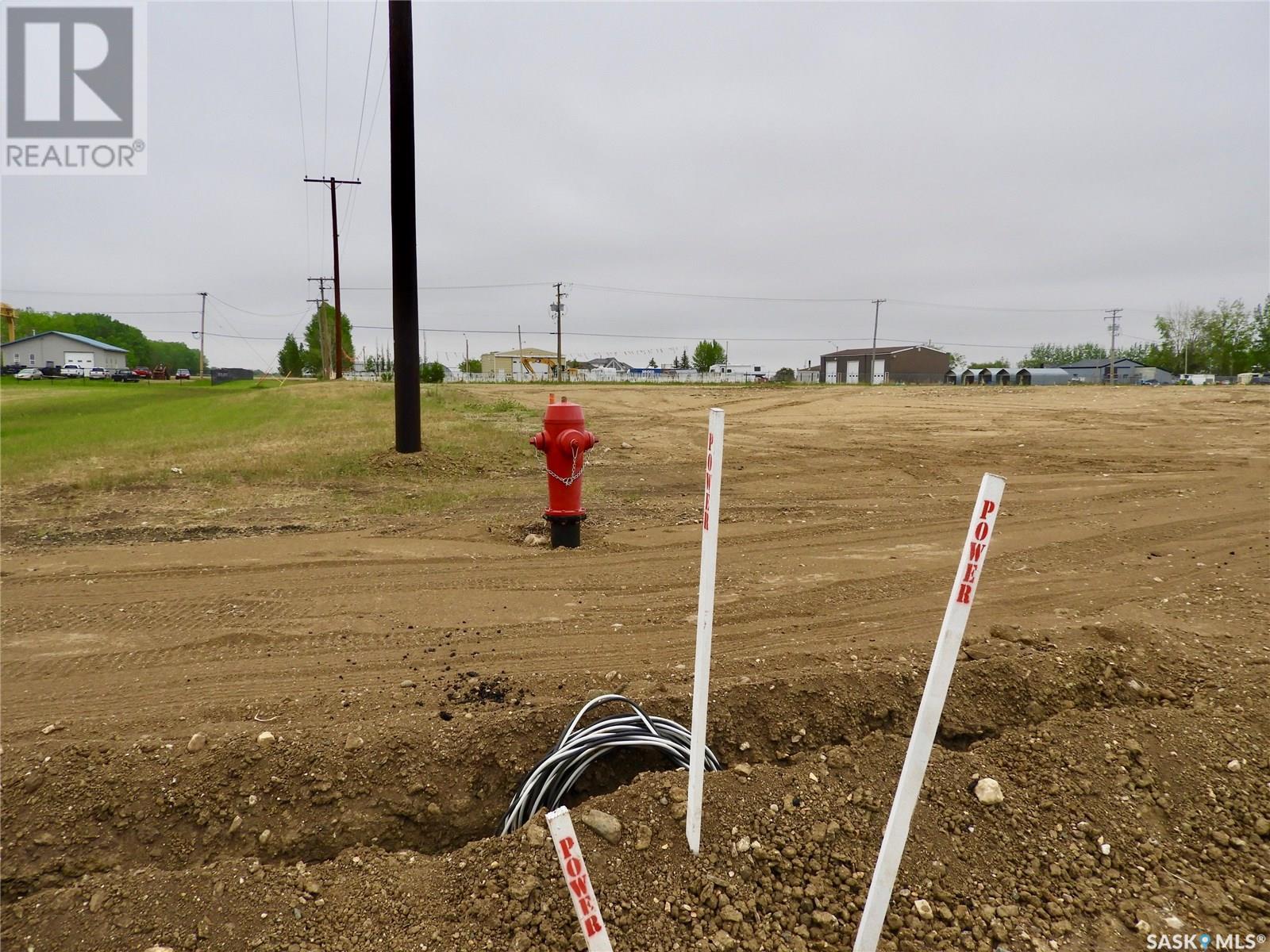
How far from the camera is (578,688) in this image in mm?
3564

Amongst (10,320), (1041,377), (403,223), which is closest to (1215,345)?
(1041,377)

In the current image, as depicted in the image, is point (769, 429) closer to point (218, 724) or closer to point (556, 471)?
point (556, 471)

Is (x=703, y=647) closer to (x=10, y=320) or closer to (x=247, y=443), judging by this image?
(x=247, y=443)

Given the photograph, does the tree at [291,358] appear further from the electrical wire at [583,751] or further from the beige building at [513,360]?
the electrical wire at [583,751]

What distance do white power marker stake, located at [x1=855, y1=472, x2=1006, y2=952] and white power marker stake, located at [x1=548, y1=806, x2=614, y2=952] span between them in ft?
2.57

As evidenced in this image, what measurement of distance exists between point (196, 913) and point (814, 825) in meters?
2.05

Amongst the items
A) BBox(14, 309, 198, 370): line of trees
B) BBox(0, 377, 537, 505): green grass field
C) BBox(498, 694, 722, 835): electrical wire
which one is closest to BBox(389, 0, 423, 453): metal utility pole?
BBox(0, 377, 537, 505): green grass field

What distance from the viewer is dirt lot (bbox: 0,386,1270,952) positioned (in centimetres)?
222

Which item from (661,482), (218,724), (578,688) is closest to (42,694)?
(218,724)

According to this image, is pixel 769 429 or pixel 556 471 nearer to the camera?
pixel 556 471

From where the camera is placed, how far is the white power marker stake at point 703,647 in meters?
2.17

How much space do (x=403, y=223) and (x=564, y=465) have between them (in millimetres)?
6791

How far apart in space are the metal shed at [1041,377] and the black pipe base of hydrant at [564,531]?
203 ft

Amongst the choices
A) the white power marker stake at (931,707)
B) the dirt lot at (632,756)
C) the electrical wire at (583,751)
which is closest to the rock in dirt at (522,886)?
the dirt lot at (632,756)
